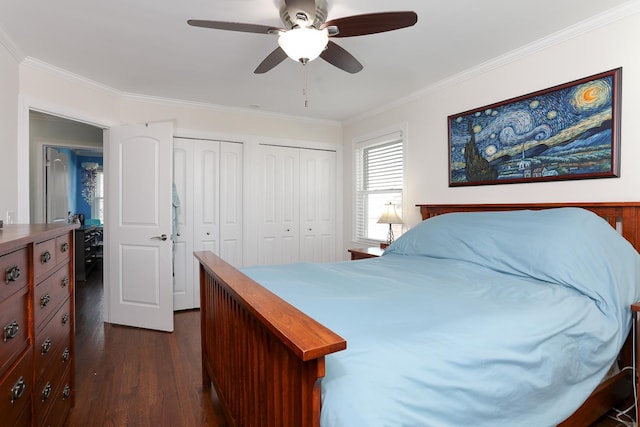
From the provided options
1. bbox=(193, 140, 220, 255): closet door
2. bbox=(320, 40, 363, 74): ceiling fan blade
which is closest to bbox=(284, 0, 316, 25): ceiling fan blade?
bbox=(320, 40, 363, 74): ceiling fan blade

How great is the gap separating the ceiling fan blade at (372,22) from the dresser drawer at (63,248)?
1801 mm

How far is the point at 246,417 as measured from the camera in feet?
4.49

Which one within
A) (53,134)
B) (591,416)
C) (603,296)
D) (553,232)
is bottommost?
(591,416)

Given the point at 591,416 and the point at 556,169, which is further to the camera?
the point at 556,169

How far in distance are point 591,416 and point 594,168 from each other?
148cm

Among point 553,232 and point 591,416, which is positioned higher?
point 553,232

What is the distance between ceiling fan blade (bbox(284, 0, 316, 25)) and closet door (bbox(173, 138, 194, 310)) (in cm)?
253

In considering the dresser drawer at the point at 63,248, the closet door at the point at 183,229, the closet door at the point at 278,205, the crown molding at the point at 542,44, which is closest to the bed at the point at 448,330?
the dresser drawer at the point at 63,248

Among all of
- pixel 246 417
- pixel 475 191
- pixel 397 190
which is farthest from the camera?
pixel 397 190

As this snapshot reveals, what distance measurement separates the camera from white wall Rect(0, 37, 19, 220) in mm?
2311

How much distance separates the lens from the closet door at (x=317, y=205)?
4555 mm

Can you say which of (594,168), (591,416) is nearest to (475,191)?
(594,168)

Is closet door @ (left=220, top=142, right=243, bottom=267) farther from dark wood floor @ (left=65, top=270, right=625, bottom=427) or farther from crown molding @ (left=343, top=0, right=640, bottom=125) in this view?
crown molding @ (left=343, top=0, right=640, bottom=125)

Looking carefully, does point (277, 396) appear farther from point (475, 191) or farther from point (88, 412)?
point (475, 191)
